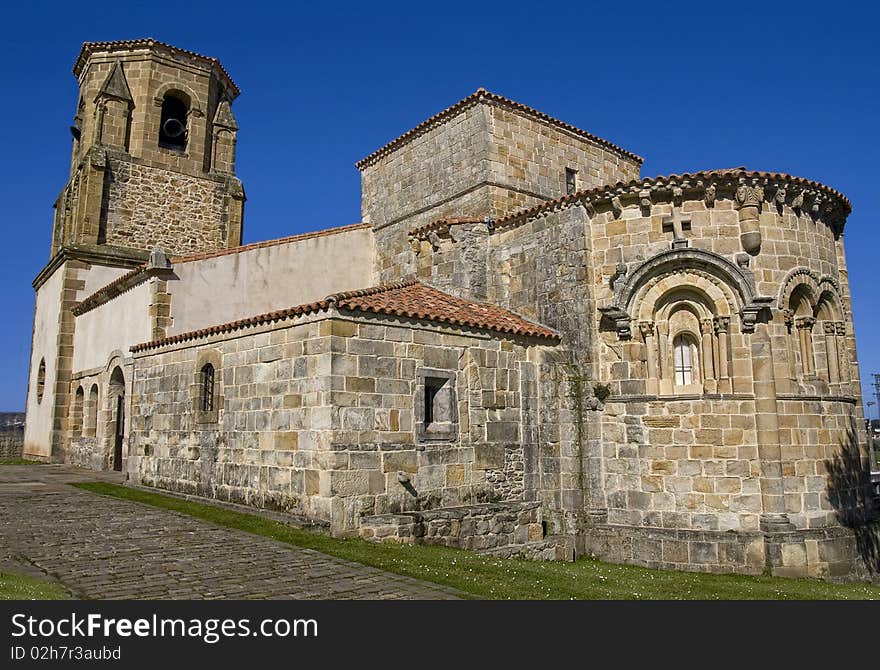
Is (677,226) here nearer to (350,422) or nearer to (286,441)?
(350,422)

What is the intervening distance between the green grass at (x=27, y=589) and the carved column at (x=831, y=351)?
12011 mm

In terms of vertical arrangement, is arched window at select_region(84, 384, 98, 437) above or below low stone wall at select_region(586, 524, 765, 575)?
above

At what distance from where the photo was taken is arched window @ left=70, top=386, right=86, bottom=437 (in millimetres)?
20031

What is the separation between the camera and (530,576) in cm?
762

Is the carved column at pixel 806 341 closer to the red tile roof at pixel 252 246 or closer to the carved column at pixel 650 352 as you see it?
the carved column at pixel 650 352

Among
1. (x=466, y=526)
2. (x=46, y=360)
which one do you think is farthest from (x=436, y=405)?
(x=46, y=360)

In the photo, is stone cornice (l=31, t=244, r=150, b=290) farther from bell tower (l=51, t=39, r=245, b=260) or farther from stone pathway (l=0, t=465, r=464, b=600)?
stone pathway (l=0, t=465, r=464, b=600)

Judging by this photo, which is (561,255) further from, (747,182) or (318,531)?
(318,531)

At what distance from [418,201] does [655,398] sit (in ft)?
27.4

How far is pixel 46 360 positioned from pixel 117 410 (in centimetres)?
574

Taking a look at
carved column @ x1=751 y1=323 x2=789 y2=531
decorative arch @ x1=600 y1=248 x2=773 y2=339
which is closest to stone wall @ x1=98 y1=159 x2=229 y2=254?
decorative arch @ x1=600 y1=248 x2=773 y2=339

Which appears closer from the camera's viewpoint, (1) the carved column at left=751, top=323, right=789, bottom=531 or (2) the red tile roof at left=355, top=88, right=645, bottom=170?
(1) the carved column at left=751, top=323, right=789, bottom=531

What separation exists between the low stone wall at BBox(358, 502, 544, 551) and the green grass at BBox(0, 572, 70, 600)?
4.11 meters
